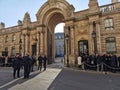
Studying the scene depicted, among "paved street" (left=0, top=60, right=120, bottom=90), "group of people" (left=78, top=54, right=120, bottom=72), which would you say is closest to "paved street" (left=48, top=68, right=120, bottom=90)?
"paved street" (left=0, top=60, right=120, bottom=90)

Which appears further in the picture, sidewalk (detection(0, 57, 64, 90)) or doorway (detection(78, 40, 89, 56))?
doorway (detection(78, 40, 89, 56))

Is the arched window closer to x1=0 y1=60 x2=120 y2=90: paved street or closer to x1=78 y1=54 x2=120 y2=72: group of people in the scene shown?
x1=78 y1=54 x2=120 y2=72: group of people

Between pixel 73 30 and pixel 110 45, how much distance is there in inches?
235

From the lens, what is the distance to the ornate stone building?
22469mm

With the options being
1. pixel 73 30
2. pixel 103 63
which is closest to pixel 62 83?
pixel 103 63

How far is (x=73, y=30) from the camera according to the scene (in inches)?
990

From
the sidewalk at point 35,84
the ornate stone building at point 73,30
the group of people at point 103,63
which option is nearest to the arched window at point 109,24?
the ornate stone building at point 73,30

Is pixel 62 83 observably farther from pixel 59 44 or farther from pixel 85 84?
pixel 59 44

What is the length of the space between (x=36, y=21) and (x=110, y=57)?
635 inches

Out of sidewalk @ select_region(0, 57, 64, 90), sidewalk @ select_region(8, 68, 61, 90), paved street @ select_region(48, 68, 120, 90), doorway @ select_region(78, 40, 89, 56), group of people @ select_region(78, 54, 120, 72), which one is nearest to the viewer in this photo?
paved street @ select_region(48, 68, 120, 90)

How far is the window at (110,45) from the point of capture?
21950mm

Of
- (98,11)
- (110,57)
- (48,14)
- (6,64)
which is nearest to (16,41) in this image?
(6,64)

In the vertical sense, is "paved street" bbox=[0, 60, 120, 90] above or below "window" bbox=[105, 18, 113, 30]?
below

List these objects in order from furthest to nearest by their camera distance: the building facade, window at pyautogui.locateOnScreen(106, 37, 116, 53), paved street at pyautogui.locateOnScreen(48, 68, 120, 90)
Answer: the building facade → window at pyautogui.locateOnScreen(106, 37, 116, 53) → paved street at pyautogui.locateOnScreen(48, 68, 120, 90)
